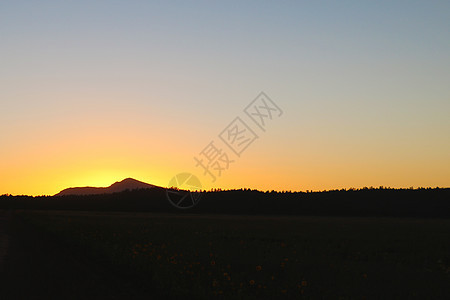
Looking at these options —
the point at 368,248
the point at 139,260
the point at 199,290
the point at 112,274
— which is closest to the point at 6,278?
the point at 112,274

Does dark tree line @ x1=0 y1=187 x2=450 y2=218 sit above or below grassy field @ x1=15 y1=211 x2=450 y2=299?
above

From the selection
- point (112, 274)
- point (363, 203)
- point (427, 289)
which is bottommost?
point (427, 289)

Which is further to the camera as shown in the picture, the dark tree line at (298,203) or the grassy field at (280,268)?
the dark tree line at (298,203)

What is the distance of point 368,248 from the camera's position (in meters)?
26.4

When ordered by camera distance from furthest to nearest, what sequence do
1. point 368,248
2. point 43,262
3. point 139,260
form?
point 368,248 < point 43,262 < point 139,260

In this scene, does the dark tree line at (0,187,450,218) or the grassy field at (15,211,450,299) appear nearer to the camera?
the grassy field at (15,211,450,299)

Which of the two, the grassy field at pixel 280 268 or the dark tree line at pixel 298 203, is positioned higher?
the dark tree line at pixel 298 203

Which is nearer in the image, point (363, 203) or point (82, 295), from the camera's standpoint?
point (82, 295)

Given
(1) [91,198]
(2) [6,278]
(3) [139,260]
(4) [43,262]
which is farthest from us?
(1) [91,198]

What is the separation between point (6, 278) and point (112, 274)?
3.11m

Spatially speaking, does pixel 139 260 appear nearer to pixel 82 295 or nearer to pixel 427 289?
pixel 82 295

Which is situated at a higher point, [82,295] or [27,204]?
[27,204]

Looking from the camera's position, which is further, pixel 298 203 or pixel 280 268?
pixel 298 203

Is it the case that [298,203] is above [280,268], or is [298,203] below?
above
